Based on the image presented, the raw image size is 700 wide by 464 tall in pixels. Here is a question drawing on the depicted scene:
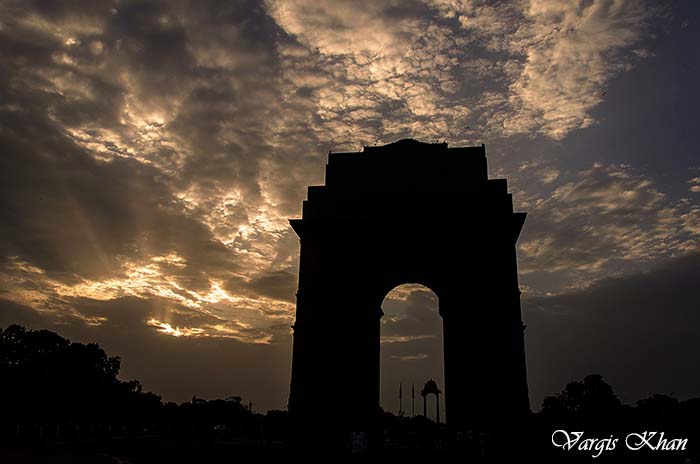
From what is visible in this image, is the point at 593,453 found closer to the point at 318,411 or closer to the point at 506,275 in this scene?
the point at 506,275

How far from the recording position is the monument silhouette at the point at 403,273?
2920 centimetres

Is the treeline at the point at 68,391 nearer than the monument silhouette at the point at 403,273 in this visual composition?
No

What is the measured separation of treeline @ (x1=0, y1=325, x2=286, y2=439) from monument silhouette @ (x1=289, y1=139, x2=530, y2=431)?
17345 millimetres

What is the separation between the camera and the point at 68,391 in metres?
56.6

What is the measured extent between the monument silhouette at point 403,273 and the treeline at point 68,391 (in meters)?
17.3

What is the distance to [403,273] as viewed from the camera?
1255 inches

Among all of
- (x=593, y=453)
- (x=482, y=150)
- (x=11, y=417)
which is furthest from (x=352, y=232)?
(x=11, y=417)

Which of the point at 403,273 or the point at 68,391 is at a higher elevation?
the point at 403,273

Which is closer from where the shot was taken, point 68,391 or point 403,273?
point 403,273

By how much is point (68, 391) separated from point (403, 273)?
40.5 metres

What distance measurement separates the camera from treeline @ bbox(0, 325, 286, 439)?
50.9 meters

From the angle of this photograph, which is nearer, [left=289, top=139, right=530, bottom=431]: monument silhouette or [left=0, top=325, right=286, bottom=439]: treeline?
[left=289, top=139, right=530, bottom=431]: monument silhouette

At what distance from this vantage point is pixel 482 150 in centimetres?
3250

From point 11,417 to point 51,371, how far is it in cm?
837
